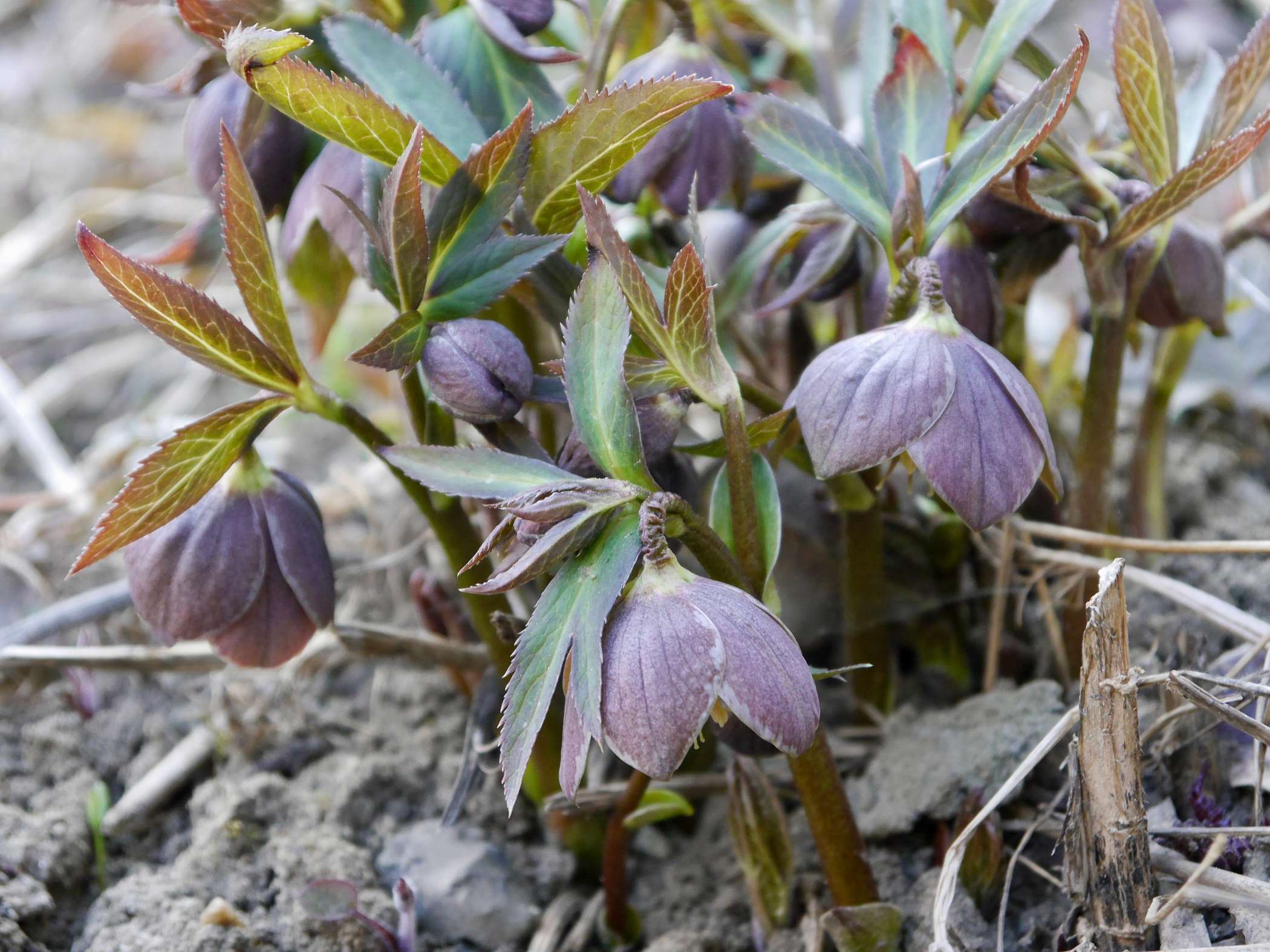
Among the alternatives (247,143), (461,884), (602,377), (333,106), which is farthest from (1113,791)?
(247,143)

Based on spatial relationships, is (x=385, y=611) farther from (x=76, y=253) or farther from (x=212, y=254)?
(x=76, y=253)

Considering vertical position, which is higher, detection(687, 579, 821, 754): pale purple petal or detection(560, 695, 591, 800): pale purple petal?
detection(687, 579, 821, 754): pale purple petal

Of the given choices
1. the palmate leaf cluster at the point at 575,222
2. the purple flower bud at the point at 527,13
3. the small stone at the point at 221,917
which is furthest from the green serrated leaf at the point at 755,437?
the small stone at the point at 221,917

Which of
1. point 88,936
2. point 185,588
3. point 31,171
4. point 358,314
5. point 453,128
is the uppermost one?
point 31,171

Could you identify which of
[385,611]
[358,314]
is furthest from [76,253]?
[385,611]

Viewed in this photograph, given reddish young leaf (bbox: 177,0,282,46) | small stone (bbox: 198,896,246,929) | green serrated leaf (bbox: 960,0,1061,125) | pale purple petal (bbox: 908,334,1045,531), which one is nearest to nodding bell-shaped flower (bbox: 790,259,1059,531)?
pale purple petal (bbox: 908,334,1045,531)

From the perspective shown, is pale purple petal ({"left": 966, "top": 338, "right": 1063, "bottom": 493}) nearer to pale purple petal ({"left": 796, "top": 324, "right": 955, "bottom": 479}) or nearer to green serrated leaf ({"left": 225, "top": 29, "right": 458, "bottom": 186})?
pale purple petal ({"left": 796, "top": 324, "right": 955, "bottom": 479})
